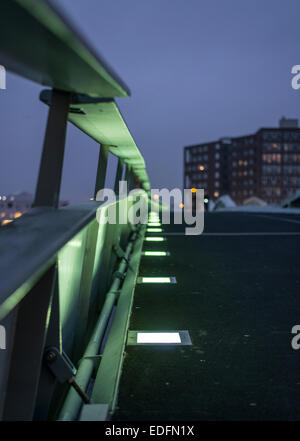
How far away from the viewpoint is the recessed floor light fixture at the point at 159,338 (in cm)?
356

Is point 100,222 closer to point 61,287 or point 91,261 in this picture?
point 91,261

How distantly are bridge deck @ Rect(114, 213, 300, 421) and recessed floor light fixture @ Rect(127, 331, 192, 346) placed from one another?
0.09 meters

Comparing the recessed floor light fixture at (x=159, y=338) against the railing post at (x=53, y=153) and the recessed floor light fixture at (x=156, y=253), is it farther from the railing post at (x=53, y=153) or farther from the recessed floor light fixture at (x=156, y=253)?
the recessed floor light fixture at (x=156, y=253)

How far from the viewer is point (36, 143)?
2486 mm

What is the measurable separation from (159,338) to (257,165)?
144021 mm

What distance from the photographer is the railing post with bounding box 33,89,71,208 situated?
245cm

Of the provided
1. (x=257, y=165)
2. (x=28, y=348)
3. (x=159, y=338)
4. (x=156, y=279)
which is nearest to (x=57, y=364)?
(x=28, y=348)

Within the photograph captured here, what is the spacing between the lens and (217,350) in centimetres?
338

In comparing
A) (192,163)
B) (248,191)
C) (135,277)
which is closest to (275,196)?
(248,191)

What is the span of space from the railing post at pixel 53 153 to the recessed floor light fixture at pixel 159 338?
5.40 feet
